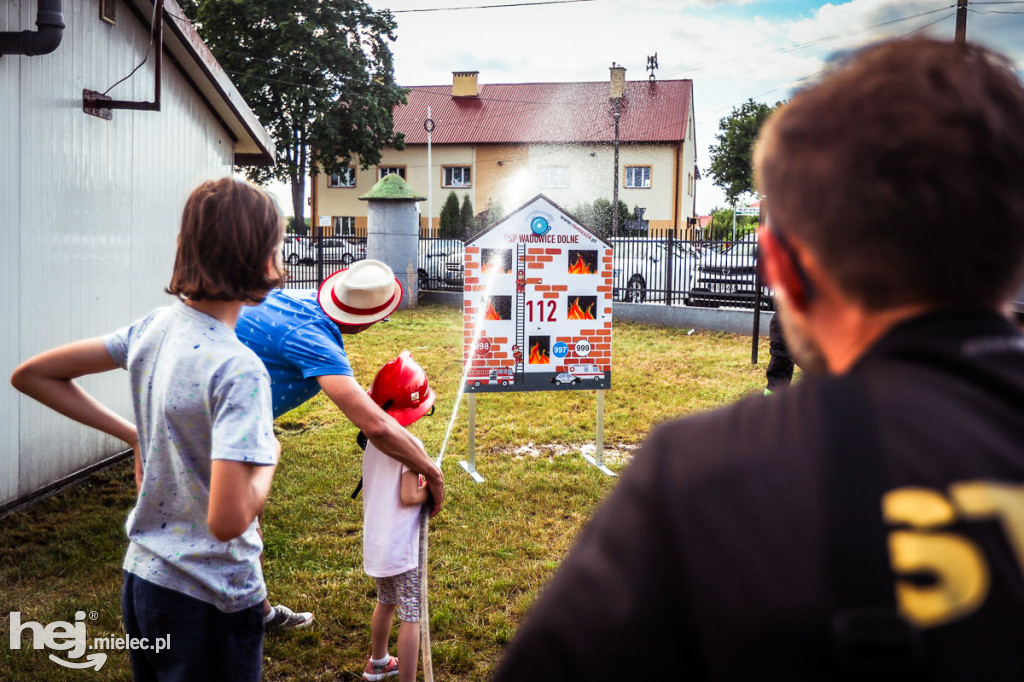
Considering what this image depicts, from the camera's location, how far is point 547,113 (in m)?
48.3

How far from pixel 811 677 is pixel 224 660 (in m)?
1.72

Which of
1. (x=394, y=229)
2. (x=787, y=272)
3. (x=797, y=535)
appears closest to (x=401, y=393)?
(x=787, y=272)

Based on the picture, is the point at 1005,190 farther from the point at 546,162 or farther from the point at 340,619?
the point at 546,162

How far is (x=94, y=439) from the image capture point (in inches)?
274

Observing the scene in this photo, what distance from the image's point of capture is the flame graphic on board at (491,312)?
7002 millimetres

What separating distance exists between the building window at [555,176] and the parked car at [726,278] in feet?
91.3

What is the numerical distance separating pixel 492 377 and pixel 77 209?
11.7ft

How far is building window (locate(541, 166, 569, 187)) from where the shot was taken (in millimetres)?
46250

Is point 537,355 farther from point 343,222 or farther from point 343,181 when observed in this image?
point 343,181

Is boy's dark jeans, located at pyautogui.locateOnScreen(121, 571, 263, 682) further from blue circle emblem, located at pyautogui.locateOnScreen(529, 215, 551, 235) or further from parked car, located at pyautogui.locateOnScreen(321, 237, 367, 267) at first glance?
parked car, located at pyautogui.locateOnScreen(321, 237, 367, 267)

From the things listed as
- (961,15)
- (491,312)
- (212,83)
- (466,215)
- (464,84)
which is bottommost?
(491,312)

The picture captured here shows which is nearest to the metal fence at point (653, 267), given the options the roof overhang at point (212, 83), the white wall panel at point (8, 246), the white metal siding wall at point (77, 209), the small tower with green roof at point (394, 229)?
the small tower with green roof at point (394, 229)

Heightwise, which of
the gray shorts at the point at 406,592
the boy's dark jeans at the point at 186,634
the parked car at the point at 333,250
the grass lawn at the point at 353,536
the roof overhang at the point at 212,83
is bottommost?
the grass lawn at the point at 353,536

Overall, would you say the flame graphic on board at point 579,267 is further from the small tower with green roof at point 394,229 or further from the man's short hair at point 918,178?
the small tower with green roof at point 394,229
